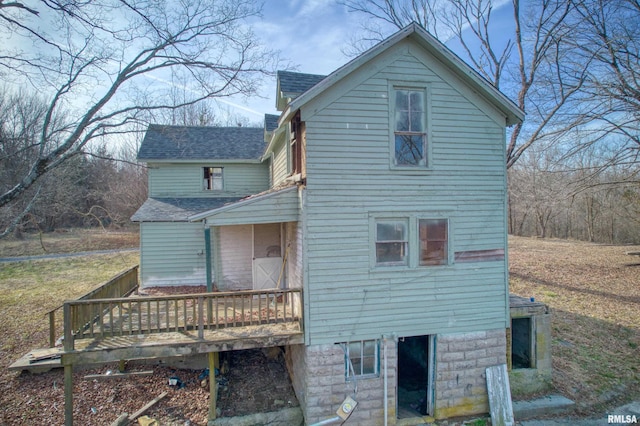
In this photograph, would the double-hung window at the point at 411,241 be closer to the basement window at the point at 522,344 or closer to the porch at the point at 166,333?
the porch at the point at 166,333

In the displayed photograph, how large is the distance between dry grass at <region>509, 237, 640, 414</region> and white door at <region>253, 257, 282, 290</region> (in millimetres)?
8494

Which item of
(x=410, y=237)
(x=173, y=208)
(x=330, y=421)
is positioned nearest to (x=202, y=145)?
(x=173, y=208)

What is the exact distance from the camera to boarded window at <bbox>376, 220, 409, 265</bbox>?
741 cm

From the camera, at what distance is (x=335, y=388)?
721 cm

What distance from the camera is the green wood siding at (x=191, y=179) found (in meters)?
14.8

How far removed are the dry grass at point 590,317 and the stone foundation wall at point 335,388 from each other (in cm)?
509

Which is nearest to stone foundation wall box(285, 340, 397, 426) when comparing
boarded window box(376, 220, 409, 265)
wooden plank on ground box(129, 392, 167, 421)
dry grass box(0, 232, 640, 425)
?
boarded window box(376, 220, 409, 265)

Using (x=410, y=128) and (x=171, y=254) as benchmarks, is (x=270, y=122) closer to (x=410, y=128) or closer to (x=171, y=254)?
(x=171, y=254)

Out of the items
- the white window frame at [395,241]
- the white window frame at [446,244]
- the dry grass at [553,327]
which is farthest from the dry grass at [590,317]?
the white window frame at [395,241]

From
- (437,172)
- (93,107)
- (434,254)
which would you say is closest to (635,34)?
(437,172)

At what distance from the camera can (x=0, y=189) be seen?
1623cm

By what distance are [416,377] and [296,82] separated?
29.4ft

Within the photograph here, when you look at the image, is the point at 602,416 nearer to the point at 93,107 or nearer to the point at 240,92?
the point at 240,92

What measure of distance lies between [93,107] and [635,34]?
22.1 metres
